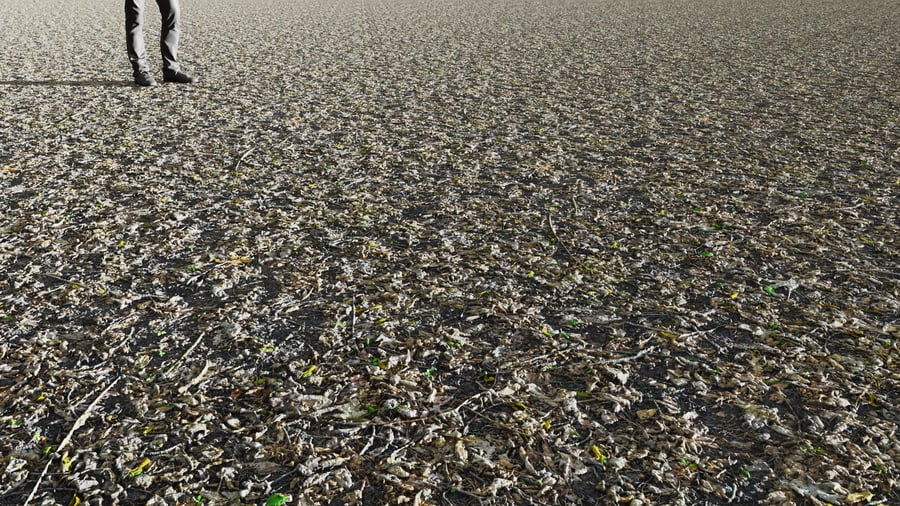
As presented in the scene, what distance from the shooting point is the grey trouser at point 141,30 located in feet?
21.6

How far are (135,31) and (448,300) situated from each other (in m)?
5.36

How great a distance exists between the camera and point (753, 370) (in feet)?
7.99

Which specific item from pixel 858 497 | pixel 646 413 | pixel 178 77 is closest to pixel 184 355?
pixel 646 413

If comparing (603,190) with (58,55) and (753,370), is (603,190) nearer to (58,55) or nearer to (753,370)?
(753,370)

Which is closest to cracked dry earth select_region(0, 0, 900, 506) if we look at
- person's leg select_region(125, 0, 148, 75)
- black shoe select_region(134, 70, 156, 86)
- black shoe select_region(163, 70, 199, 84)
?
black shoe select_region(134, 70, 156, 86)

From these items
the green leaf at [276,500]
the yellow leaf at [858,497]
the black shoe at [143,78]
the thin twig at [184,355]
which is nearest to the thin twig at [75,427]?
the thin twig at [184,355]

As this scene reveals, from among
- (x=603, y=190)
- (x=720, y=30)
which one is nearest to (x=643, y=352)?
(x=603, y=190)

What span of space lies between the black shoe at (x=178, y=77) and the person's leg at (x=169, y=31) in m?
0.03

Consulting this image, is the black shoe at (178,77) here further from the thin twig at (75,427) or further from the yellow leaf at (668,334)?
the yellow leaf at (668,334)

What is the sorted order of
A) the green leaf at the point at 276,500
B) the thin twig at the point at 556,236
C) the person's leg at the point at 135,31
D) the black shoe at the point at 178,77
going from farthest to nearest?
the black shoe at the point at 178,77, the person's leg at the point at 135,31, the thin twig at the point at 556,236, the green leaf at the point at 276,500

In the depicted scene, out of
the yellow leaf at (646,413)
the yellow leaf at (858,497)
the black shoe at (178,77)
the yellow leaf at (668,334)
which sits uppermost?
the yellow leaf at (858,497)

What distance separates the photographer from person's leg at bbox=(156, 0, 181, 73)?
6.68m

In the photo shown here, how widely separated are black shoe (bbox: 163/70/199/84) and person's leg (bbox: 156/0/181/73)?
0.10ft

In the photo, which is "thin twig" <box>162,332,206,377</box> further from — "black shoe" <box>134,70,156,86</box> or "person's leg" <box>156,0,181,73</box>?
"black shoe" <box>134,70,156,86</box>
